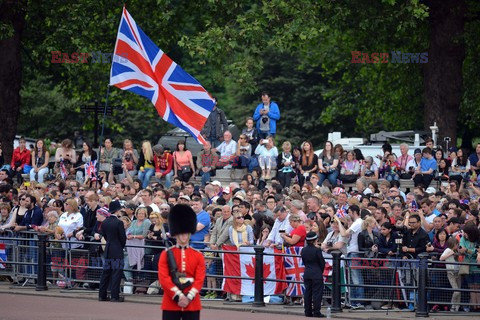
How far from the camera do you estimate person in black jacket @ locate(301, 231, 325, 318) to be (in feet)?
63.7

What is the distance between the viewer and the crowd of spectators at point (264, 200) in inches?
800

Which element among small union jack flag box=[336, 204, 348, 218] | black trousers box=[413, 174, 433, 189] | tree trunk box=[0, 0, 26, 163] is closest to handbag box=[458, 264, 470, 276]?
small union jack flag box=[336, 204, 348, 218]

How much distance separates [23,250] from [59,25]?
43.0 feet

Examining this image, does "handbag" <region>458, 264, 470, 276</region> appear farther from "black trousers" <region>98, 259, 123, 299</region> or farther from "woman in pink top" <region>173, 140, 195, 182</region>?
"woman in pink top" <region>173, 140, 195, 182</region>

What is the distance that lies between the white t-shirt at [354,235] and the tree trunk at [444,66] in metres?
14.6

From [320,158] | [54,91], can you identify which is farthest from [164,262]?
[54,91]

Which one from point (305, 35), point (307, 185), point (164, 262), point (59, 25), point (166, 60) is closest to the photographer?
point (164, 262)

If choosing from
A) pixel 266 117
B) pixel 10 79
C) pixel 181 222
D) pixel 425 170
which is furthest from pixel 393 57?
pixel 181 222

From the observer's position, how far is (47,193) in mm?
26547

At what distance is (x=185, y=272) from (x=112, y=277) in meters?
7.66

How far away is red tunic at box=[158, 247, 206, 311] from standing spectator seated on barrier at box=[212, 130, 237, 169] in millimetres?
15531

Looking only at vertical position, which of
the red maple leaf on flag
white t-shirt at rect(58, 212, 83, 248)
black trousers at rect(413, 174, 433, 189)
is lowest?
the red maple leaf on flag

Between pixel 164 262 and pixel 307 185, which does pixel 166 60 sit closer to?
pixel 307 185

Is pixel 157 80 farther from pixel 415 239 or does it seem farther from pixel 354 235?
pixel 415 239
